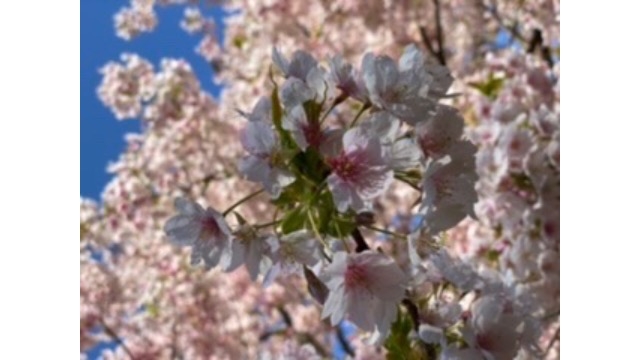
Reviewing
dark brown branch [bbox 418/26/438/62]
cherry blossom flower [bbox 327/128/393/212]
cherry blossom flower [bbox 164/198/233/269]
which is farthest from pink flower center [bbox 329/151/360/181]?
dark brown branch [bbox 418/26/438/62]

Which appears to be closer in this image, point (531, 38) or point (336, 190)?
point (336, 190)

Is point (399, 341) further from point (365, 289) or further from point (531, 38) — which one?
point (531, 38)

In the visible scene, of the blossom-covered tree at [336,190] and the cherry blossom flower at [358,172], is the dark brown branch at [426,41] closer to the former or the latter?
the blossom-covered tree at [336,190]

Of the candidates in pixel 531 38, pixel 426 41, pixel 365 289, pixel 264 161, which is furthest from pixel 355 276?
pixel 426 41

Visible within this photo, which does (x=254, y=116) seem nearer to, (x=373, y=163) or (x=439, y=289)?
(x=373, y=163)
